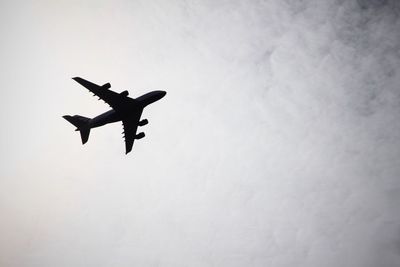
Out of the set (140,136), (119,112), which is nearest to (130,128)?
(140,136)

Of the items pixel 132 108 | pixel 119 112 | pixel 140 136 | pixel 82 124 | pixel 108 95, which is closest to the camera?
pixel 108 95

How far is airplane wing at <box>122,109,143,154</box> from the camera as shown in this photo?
43.2 meters

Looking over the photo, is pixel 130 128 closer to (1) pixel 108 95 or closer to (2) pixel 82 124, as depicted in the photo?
(2) pixel 82 124

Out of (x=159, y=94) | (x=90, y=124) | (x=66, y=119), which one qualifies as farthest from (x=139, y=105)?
(x=66, y=119)

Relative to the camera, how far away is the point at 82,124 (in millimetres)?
43531

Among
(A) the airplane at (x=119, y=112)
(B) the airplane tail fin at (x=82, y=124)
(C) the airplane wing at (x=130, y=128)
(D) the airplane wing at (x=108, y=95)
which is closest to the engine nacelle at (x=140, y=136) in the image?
(A) the airplane at (x=119, y=112)

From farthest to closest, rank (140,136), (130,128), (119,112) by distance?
(140,136) < (130,128) < (119,112)

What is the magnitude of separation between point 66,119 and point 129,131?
950 centimetres

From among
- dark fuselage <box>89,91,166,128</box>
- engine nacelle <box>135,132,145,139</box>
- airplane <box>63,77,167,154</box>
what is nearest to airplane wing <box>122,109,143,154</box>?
airplane <box>63,77,167,154</box>

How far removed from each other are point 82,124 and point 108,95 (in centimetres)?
810

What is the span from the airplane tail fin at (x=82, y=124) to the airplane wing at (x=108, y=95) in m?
6.41

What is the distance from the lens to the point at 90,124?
42.4 m

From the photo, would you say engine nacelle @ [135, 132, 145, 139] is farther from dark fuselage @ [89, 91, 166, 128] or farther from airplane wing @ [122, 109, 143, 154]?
dark fuselage @ [89, 91, 166, 128]

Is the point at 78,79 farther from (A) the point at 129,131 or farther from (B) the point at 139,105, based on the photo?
(A) the point at 129,131
